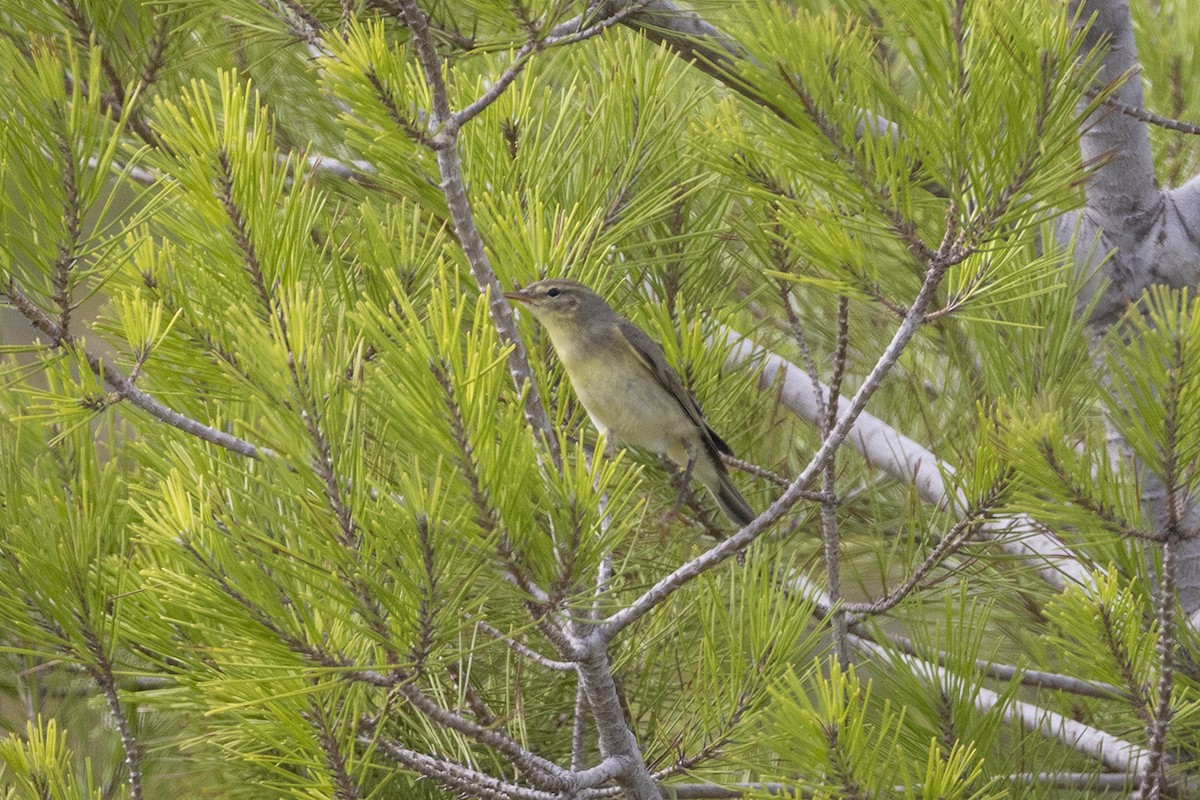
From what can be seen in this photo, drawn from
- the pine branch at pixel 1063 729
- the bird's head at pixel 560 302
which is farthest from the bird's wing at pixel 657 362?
the pine branch at pixel 1063 729

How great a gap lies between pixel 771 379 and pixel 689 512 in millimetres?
452

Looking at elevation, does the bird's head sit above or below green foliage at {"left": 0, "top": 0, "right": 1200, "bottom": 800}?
above

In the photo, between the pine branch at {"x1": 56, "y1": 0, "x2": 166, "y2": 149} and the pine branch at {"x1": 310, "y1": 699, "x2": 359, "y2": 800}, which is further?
the pine branch at {"x1": 56, "y1": 0, "x2": 166, "y2": 149}

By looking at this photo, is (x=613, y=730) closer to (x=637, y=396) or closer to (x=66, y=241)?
(x=66, y=241)

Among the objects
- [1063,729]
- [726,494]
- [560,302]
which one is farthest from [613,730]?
[726,494]

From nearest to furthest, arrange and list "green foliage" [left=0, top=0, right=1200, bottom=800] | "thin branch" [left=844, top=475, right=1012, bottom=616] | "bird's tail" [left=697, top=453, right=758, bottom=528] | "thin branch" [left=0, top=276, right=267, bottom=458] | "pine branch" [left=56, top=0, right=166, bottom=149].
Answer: "green foliage" [left=0, top=0, right=1200, bottom=800] < "thin branch" [left=0, top=276, right=267, bottom=458] < "thin branch" [left=844, top=475, right=1012, bottom=616] < "pine branch" [left=56, top=0, right=166, bottom=149] < "bird's tail" [left=697, top=453, right=758, bottom=528]

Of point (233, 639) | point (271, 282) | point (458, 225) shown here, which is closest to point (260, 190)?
point (271, 282)

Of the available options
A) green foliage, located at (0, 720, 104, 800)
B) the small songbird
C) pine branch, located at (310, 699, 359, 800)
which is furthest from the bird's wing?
green foliage, located at (0, 720, 104, 800)

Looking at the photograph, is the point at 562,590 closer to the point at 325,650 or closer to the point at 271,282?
the point at 325,650

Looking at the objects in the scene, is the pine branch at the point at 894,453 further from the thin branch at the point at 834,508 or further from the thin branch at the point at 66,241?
the thin branch at the point at 66,241

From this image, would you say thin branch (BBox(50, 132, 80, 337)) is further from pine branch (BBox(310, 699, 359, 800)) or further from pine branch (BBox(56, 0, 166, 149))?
pine branch (BBox(56, 0, 166, 149))

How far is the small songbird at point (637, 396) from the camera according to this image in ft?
6.40

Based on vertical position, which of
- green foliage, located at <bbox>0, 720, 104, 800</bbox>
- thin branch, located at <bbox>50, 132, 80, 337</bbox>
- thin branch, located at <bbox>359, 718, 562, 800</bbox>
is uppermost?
thin branch, located at <bbox>50, 132, 80, 337</bbox>

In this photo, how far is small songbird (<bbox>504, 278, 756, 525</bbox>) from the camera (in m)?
1.95
